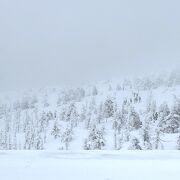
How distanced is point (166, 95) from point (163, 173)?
121486 mm

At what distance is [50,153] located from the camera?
14.1ft

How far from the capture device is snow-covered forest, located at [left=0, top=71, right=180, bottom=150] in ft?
147

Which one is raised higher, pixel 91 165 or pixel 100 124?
pixel 91 165

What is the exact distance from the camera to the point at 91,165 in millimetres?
3691

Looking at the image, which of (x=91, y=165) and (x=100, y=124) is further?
(x=100, y=124)

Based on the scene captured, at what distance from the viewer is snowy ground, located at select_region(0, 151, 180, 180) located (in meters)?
3.37

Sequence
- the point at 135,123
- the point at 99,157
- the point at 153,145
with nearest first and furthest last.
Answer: the point at 99,157, the point at 153,145, the point at 135,123

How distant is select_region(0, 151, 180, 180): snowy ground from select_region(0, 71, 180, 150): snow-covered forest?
29421 millimetres

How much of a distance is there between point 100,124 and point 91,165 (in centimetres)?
7791

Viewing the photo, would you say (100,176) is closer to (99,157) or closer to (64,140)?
(99,157)

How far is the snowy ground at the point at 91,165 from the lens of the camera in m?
3.37

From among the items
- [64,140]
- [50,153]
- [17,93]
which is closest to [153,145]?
[64,140]

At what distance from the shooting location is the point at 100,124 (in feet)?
267

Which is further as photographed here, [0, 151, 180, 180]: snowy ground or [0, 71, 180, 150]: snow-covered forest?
[0, 71, 180, 150]: snow-covered forest
